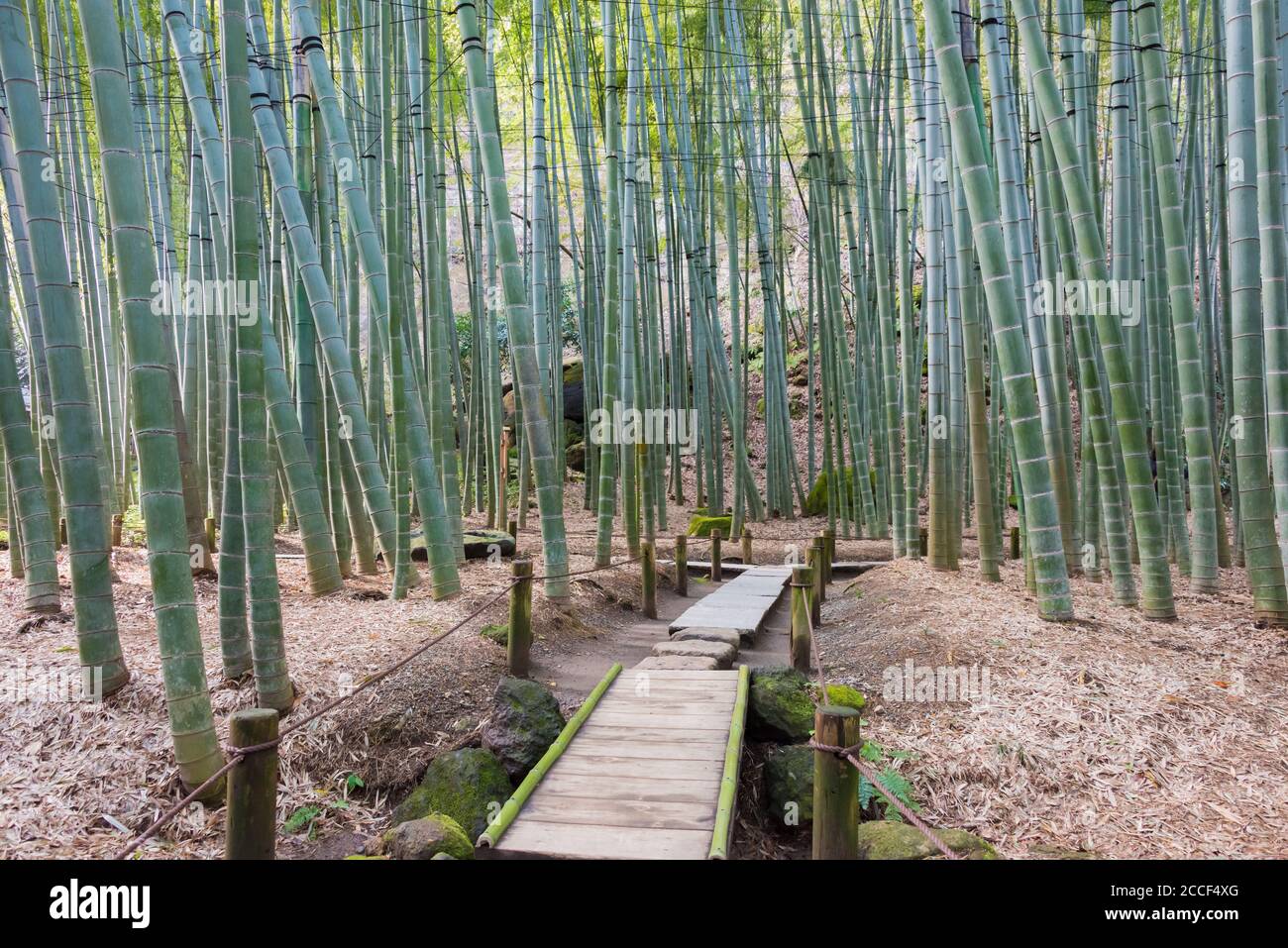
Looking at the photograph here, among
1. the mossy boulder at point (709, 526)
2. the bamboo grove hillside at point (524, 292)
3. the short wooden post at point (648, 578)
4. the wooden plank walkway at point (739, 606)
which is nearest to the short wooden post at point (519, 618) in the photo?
the bamboo grove hillside at point (524, 292)

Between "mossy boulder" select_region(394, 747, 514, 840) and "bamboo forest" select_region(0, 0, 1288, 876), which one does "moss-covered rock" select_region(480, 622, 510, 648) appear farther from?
"mossy boulder" select_region(394, 747, 514, 840)

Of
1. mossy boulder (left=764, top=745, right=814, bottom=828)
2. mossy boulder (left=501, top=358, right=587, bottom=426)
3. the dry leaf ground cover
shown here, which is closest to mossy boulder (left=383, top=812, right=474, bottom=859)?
mossy boulder (left=764, top=745, right=814, bottom=828)

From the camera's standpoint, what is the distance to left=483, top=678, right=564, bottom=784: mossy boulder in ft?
9.66

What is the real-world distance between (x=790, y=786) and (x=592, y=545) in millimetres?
5417

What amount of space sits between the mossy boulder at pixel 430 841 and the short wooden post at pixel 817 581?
3.61 meters

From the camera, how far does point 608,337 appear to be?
19.3 feet

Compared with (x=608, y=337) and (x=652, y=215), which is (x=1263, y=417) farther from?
(x=652, y=215)

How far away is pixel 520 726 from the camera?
303 cm

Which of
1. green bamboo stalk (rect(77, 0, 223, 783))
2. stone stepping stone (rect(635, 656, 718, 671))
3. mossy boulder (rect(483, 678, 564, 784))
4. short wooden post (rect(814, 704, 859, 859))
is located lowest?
stone stepping stone (rect(635, 656, 718, 671))

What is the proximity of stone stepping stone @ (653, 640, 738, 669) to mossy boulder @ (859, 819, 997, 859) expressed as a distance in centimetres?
169

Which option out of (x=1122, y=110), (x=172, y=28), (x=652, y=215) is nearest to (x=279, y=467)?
(x=172, y=28)

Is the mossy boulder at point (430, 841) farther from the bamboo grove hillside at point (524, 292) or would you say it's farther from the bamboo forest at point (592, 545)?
the bamboo grove hillside at point (524, 292)
